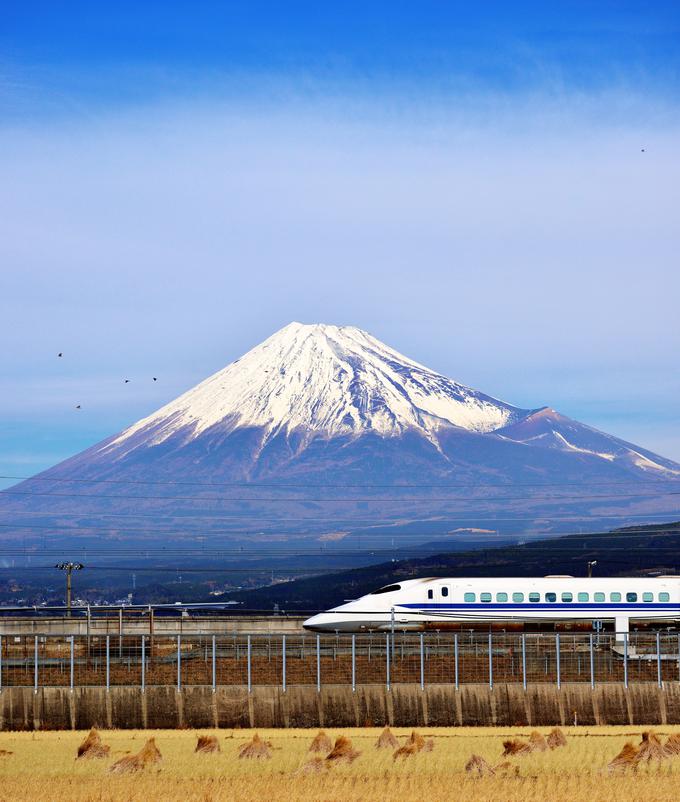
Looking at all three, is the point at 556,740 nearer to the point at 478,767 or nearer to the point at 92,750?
the point at 478,767

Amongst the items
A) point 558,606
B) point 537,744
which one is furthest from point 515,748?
point 558,606

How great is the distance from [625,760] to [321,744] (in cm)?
1331

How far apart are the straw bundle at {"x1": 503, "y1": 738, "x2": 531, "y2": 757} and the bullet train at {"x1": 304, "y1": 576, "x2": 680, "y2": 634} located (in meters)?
37.3

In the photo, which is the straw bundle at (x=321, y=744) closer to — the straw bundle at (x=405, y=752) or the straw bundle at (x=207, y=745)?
the straw bundle at (x=405, y=752)

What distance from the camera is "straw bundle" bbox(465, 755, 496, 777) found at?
2143 inches

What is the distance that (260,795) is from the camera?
5019 centimetres

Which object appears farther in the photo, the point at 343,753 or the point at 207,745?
the point at 207,745

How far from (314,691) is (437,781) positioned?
18154mm

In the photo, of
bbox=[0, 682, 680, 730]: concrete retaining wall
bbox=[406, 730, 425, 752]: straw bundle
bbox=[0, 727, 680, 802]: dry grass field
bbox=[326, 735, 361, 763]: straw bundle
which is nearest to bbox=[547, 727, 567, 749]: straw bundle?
bbox=[0, 727, 680, 802]: dry grass field

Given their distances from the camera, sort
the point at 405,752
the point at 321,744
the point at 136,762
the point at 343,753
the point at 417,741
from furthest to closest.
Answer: the point at 417,741, the point at 321,744, the point at 405,752, the point at 343,753, the point at 136,762

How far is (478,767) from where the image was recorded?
54.9m

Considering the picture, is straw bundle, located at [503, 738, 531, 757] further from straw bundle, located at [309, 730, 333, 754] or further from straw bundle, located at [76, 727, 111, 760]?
straw bundle, located at [76, 727, 111, 760]

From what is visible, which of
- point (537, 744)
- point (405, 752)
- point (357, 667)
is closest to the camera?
point (405, 752)

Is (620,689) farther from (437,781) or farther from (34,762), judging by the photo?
(34,762)
